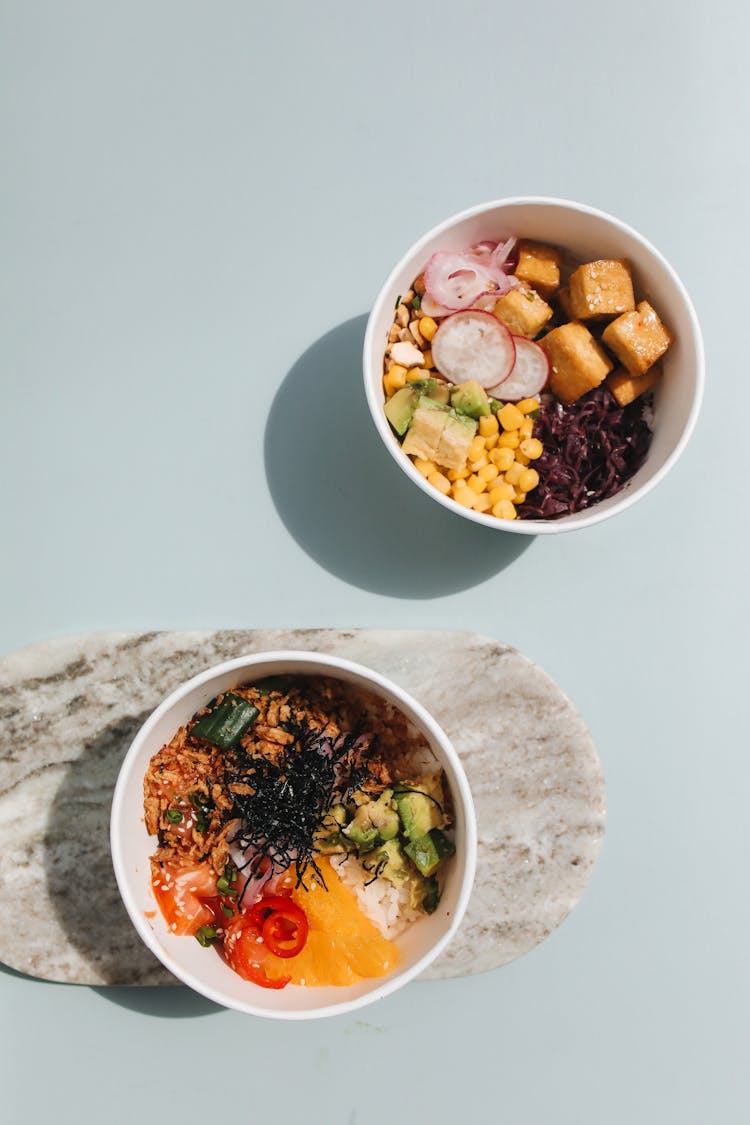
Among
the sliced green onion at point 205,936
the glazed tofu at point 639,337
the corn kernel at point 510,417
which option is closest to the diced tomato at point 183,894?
the sliced green onion at point 205,936

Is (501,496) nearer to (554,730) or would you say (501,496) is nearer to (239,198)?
(554,730)

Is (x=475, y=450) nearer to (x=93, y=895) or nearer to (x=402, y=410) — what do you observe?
(x=402, y=410)

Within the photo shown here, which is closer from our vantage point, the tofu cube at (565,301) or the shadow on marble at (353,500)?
the tofu cube at (565,301)

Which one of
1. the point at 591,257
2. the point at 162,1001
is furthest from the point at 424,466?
the point at 162,1001

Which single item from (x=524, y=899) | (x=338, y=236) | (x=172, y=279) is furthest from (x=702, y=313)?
(x=524, y=899)

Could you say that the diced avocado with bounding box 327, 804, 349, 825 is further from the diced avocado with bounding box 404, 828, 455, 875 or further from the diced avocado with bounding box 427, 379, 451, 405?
the diced avocado with bounding box 427, 379, 451, 405

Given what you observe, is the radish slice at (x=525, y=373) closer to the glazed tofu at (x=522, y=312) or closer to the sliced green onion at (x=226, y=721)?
the glazed tofu at (x=522, y=312)

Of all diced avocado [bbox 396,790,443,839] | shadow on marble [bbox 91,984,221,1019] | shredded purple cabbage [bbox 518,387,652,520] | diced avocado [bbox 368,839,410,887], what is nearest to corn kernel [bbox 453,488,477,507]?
shredded purple cabbage [bbox 518,387,652,520]
